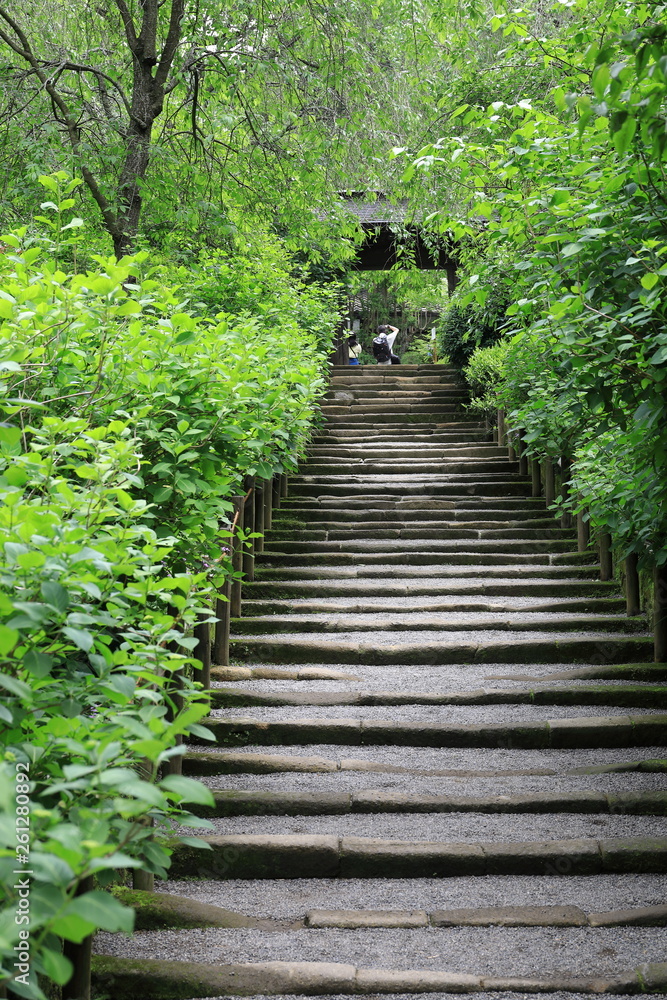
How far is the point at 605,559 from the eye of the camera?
6703 mm

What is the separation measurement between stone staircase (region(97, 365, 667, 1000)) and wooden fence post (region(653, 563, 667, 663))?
16 centimetres

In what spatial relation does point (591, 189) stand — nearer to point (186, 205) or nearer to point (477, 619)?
point (477, 619)

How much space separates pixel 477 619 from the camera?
6.10 m

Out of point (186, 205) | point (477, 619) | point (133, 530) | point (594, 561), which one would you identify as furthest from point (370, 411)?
point (133, 530)

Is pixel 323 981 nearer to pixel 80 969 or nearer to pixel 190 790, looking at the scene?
pixel 80 969

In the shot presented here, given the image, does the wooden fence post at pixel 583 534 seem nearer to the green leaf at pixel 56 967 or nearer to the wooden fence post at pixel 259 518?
the wooden fence post at pixel 259 518

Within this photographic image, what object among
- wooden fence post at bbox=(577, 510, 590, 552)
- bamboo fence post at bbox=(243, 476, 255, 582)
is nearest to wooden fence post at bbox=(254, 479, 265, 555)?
bamboo fence post at bbox=(243, 476, 255, 582)

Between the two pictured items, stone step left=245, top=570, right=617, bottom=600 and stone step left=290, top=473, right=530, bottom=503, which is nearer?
stone step left=245, top=570, right=617, bottom=600

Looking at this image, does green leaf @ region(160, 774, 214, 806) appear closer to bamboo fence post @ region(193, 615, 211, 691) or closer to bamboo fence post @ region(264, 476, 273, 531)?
bamboo fence post @ region(193, 615, 211, 691)

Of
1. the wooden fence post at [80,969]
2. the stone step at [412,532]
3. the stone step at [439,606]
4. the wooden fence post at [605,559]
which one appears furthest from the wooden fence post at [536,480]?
the wooden fence post at [80,969]

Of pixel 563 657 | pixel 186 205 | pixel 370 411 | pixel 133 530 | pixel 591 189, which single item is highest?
pixel 186 205

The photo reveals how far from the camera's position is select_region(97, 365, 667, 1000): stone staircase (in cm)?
286

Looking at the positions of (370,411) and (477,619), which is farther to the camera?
(370,411)

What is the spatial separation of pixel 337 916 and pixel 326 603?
3.50 meters
